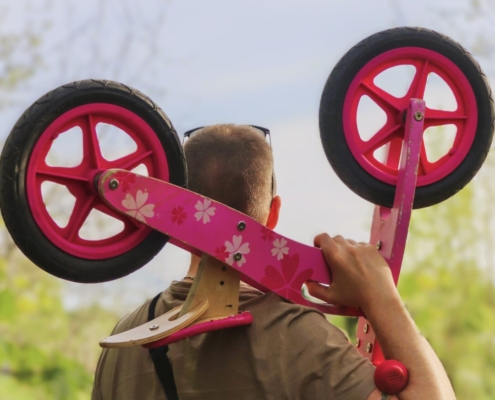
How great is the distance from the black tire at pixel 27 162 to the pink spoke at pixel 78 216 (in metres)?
0.04

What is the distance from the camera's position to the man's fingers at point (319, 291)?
1791 mm

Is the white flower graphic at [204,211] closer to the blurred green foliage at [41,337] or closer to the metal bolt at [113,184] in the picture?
the metal bolt at [113,184]

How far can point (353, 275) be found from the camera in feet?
5.79

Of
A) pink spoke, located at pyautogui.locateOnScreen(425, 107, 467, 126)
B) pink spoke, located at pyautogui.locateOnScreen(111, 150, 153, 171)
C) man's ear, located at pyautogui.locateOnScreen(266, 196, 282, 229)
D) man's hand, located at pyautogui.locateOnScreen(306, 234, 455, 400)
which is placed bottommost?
man's hand, located at pyautogui.locateOnScreen(306, 234, 455, 400)

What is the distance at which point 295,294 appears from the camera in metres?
1.77

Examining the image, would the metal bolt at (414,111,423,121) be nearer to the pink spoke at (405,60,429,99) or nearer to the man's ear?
the pink spoke at (405,60,429,99)

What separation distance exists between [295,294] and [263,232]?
15 cm

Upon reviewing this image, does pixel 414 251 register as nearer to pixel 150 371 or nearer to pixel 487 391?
pixel 487 391

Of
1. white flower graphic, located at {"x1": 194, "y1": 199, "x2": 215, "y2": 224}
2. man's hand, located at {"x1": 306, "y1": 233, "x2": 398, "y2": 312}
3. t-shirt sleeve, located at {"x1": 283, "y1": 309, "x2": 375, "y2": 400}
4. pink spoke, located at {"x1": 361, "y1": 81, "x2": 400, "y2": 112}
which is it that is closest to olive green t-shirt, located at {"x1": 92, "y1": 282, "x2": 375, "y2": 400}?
t-shirt sleeve, located at {"x1": 283, "y1": 309, "x2": 375, "y2": 400}

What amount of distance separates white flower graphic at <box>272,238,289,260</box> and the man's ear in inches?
6.3

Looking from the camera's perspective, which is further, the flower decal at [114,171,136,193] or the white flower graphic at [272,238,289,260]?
the white flower graphic at [272,238,289,260]

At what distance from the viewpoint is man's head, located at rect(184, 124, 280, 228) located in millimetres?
1818

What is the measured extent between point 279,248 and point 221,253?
5.3 inches

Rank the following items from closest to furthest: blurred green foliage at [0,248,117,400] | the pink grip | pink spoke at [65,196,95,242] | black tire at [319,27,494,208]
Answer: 1. the pink grip
2. pink spoke at [65,196,95,242]
3. black tire at [319,27,494,208]
4. blurred green foliage at [0,248,117,400]
